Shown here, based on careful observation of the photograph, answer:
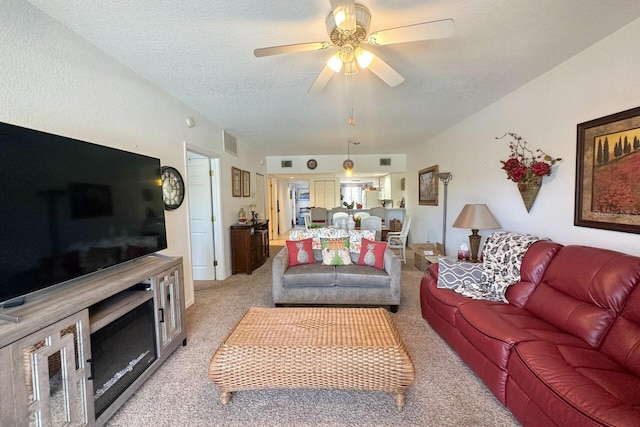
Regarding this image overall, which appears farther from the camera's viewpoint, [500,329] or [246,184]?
[246,184]

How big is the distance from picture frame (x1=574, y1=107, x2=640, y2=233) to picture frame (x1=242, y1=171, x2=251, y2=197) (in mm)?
4763

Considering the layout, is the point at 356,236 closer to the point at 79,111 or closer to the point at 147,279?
the point at 147,279

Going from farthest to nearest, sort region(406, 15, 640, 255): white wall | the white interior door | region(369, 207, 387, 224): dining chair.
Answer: region(369, 207, 387, 224): dining chair → the white interior door → region(406, 15, 640, 255): white wall

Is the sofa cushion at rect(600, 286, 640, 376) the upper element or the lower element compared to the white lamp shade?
lower

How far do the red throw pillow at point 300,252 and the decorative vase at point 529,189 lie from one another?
2.41 m

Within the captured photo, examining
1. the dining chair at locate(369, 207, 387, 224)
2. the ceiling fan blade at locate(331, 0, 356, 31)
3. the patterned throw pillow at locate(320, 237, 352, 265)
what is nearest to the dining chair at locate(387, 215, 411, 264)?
the dining chair at locate(369, 207, 387, 224)

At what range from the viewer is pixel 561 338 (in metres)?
1.56

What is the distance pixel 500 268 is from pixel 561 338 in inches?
32.7

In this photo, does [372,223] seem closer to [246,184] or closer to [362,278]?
[362,278]

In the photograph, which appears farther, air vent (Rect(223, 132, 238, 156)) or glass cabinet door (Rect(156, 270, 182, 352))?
air vent (Rect(223, 132, 238, 156))

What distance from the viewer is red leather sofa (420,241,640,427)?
1155mm

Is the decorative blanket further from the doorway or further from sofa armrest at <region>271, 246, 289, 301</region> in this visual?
the doorway

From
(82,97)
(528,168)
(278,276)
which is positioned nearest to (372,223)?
(278,276)

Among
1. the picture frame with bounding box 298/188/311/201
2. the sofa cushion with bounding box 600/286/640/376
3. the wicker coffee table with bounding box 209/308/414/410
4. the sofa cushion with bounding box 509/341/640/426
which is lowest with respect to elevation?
the wicker coffee table with bounding box 209/308/414/410
